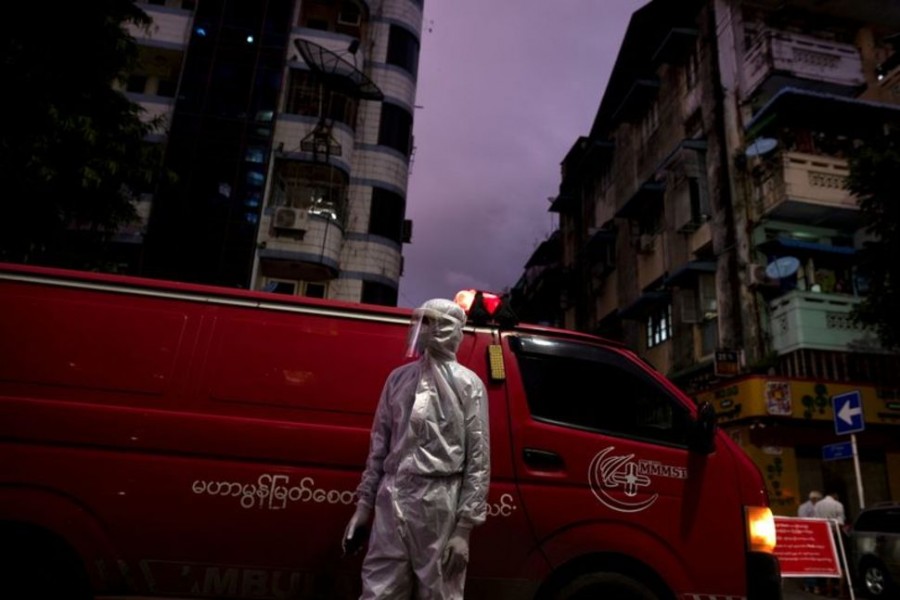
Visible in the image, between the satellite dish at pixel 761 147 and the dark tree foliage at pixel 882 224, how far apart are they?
3.59 metres

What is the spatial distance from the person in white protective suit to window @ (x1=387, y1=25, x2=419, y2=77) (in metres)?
20.5

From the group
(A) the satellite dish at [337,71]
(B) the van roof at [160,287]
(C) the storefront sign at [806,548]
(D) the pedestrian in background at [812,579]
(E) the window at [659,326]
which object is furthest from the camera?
(E) the window at [659,326]

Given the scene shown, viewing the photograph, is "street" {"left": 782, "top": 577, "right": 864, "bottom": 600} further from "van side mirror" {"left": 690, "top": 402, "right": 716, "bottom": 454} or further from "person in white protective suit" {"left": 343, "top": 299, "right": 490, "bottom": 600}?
"person in white protective suit" {"left": 343, "top": 299, "right": 490, "bottom": 600}

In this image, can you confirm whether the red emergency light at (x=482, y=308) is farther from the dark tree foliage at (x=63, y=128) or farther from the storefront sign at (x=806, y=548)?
the dark tree foliage at (x=63, y=128)

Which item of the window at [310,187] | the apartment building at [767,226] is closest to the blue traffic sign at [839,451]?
the apartment building at [767,226]

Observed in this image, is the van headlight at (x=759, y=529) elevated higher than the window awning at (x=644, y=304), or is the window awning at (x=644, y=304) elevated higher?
the window awning at (x=644, y=304)

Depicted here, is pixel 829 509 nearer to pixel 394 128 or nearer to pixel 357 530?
pixel 357 530

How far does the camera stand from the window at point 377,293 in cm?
1931

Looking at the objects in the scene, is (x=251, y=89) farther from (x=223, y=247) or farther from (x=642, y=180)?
(x=642, y=180)

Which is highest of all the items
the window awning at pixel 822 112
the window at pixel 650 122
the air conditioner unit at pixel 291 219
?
the window at pixel 650 122

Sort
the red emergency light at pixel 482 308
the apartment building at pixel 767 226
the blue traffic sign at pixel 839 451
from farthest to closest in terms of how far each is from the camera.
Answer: the apartment building at pixel 767 226 < the blue traffic sign at pixel 839 451 < the red emergency light at pixel 482 308

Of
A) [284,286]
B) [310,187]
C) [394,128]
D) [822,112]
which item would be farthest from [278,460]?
[394,128]

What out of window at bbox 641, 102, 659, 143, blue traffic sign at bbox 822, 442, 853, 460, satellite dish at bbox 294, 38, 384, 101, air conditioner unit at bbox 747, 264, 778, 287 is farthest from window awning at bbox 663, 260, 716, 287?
satellite dish at bbox 294, 38, 384, 101

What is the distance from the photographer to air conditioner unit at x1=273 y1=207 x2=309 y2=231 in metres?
18.3
